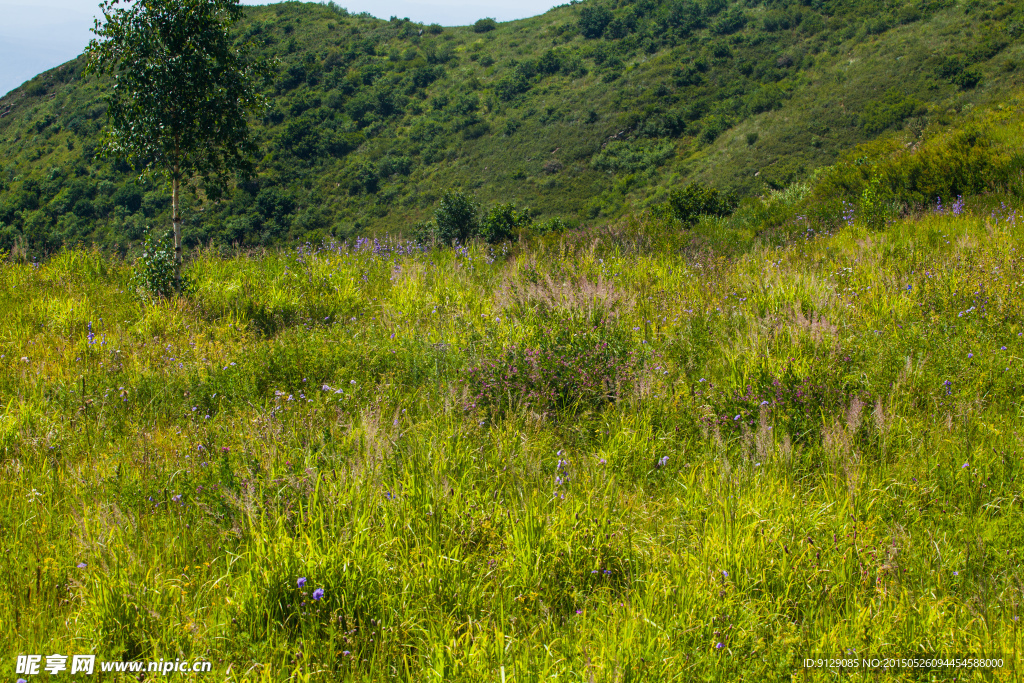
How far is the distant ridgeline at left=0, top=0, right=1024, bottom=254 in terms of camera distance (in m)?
33.8

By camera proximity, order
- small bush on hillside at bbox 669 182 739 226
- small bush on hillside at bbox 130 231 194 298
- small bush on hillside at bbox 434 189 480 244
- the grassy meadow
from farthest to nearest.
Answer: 1. small bush on hillside at bbox 434 189 480 244
2. small bush on hillside at bbox 669 182 739 226
3. small bush on hillside at bbox 130 231 194 298
4. the grassy meadow

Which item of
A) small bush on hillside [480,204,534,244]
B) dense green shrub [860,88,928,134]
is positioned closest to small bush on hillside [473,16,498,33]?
dense green shrub [860,88,928,134]

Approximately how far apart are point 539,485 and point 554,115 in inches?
2227

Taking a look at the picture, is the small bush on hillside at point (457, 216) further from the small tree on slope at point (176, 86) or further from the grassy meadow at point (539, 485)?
the grassy meadow at point (539, 485)

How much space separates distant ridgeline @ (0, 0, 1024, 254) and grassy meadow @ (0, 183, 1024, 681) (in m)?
25.2

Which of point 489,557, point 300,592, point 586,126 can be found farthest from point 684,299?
point 586,126

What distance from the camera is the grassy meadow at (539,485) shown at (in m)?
1.85

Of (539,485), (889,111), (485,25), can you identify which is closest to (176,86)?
(539,485)

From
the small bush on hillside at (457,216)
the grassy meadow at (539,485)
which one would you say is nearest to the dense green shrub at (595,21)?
the small bush on hillside at (457,216)

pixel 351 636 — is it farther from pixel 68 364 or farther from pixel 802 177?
pixel 802 177

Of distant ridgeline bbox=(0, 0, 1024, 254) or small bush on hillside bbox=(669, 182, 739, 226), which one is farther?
distant ridgeline bbox=(0, 0, 1024, 254)

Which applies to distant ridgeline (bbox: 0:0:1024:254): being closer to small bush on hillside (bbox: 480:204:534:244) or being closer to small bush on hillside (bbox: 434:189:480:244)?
small bush on hillside (bbox: 434:189:480:244)

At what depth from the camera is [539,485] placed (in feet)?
8.69

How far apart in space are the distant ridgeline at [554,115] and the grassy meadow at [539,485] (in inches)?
994
